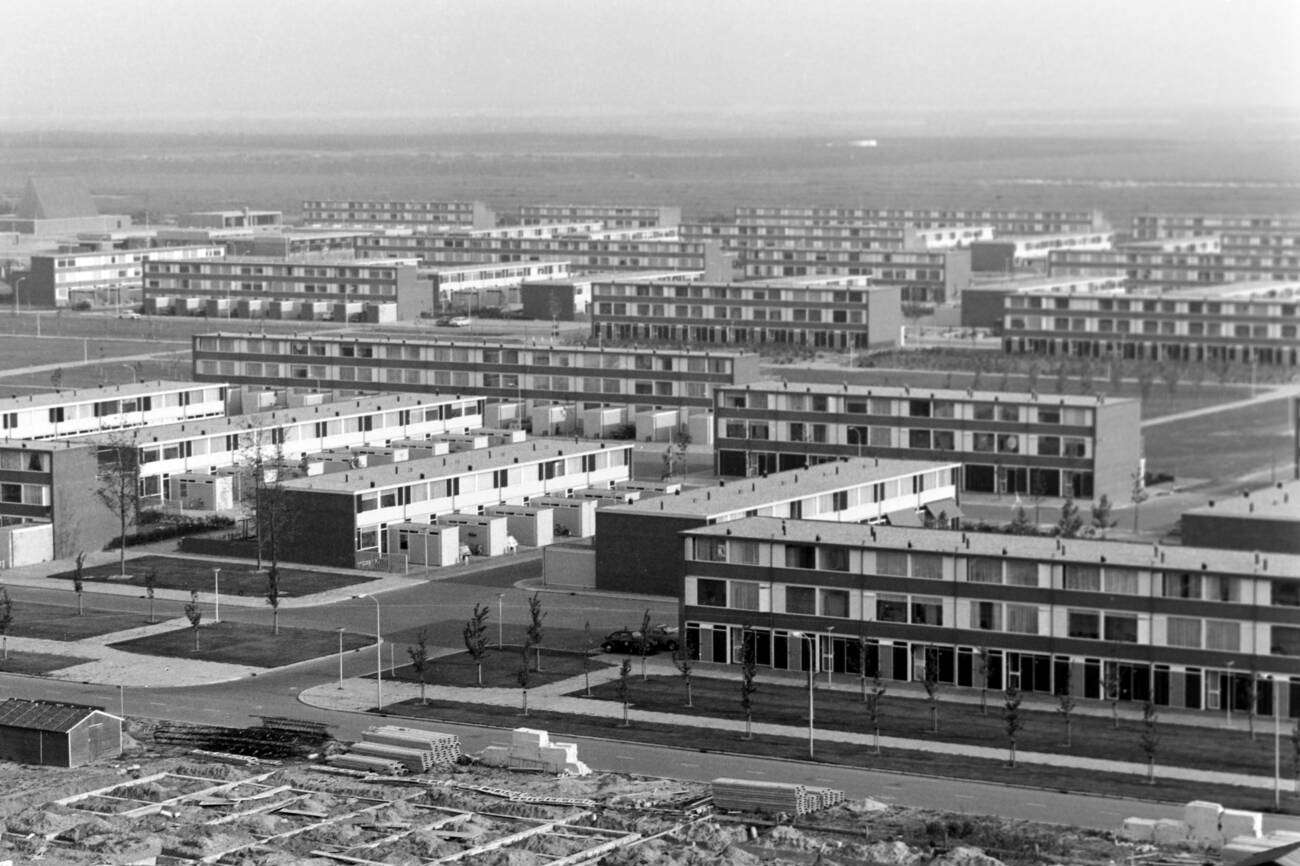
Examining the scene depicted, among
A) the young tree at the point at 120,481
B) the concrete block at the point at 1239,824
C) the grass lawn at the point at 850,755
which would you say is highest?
the young tree at the point at 120,481

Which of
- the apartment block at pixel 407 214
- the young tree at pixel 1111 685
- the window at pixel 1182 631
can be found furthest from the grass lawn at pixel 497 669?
the apartment block at pixel 407 214

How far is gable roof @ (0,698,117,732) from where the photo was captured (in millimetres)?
23281

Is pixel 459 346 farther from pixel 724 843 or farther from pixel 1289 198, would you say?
pixel 1289 198

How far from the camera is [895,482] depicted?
3450cm

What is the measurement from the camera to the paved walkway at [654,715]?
21875 millimetres

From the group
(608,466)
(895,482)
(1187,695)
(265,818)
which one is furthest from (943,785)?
(608,466)

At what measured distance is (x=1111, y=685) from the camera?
24.2 metres

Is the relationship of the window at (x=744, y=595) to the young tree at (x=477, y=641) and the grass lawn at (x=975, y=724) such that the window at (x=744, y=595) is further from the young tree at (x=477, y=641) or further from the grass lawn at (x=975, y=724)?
the young tree at (x=477, y=641)

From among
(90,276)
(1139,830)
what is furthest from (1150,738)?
(90,276)

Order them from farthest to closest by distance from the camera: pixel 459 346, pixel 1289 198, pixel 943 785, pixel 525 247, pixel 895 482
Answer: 1. pixel 1289 198
2. pixel 525 247
3. pixel 459 346
4. pixel 895 482
5. pixel 943 785

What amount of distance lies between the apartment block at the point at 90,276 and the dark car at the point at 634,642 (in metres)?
51.4

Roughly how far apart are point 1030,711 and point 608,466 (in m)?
16.3

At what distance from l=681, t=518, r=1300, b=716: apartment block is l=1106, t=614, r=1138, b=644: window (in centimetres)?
2

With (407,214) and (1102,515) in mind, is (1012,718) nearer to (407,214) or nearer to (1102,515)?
(1102,515)
